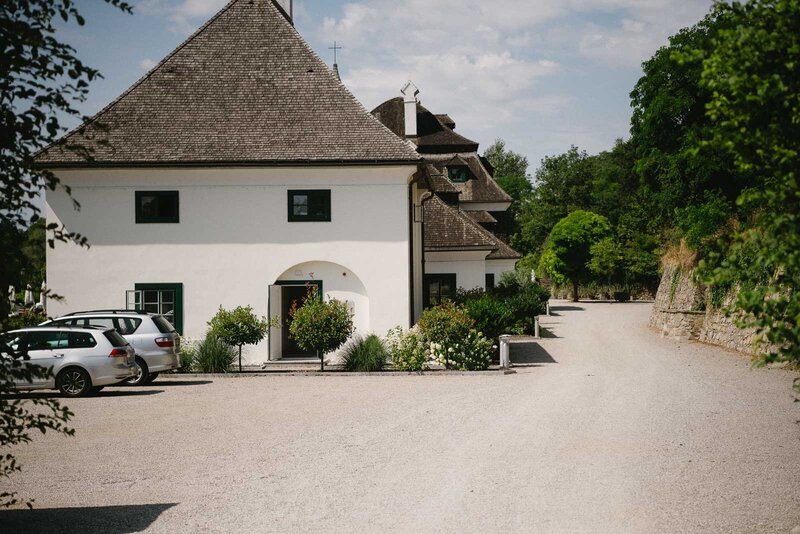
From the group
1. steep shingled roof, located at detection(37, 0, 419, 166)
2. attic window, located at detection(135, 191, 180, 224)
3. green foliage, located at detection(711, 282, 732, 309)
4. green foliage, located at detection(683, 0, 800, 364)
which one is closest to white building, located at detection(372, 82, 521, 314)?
steep shingled roof, located at detection(37, 0, 419, 166)

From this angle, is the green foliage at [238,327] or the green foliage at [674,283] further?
the green foliage at [674,283]

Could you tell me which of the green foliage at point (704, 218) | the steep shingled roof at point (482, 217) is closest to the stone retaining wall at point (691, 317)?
the green foliage at point (704, 218)

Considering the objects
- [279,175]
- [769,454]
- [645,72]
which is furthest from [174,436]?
[645,72]

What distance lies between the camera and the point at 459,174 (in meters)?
55.9

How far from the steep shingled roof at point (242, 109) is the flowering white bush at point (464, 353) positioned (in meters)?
5.54

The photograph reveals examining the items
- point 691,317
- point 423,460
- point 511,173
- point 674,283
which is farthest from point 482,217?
point 511,173

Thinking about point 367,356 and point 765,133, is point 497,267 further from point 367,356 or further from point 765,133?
Answer: point 765,133

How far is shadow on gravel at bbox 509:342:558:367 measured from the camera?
2525cm

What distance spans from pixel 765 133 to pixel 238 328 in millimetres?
18061

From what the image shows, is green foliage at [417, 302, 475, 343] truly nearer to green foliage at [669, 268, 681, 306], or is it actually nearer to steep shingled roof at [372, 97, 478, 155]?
green foliage at [669, 268, 681, 306]

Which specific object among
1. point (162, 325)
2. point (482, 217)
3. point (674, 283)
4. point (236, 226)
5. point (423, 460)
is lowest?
point (423, 460)

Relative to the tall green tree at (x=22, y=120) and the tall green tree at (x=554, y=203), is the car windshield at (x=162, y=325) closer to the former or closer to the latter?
the tall green tree at (x=22, y=120)

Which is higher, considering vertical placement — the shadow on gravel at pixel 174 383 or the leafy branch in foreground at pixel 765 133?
the leafy branch in foreground at pixel 765 133

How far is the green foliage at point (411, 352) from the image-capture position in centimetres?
2214
